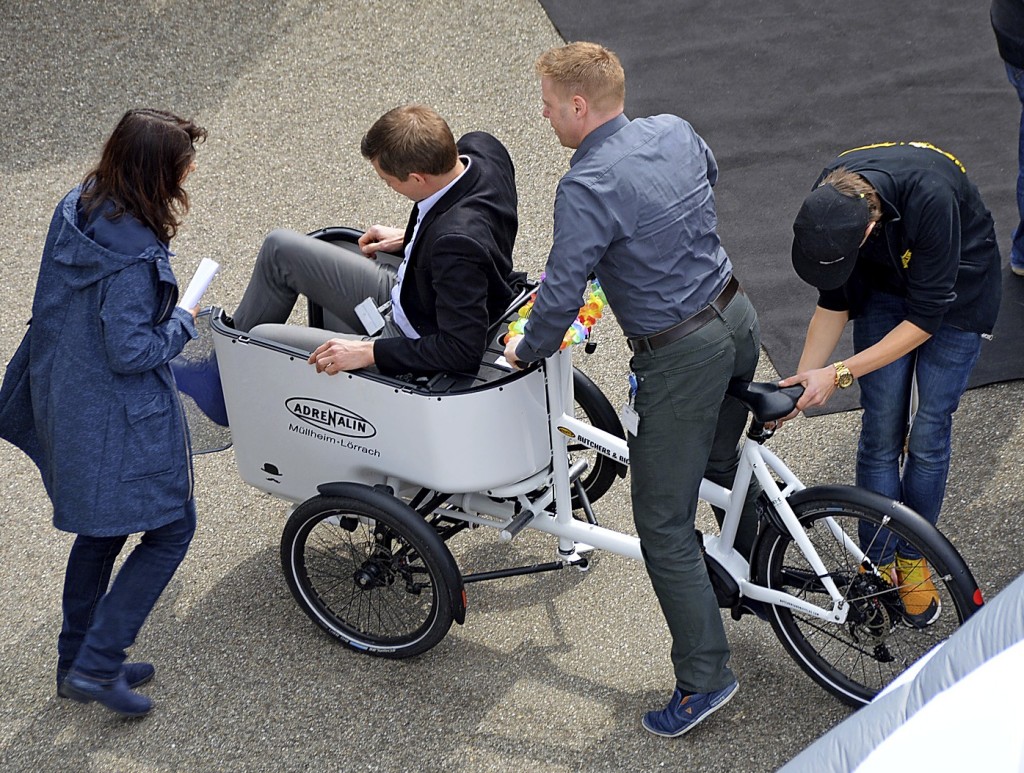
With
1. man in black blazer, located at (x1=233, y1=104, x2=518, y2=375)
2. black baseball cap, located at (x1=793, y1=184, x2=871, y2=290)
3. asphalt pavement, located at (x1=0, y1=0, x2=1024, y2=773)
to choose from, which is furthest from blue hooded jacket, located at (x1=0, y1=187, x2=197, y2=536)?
black baseball cap, located at (x1=793, y1=184, x2=871, y2=290)

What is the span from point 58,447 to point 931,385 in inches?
93.7

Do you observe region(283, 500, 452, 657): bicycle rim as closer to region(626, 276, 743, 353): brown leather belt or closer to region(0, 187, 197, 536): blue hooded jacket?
region(0, 187, 197, 536): blue hooded jacket

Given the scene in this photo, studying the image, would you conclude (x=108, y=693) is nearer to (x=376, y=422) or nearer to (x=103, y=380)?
(x=103, y=380)

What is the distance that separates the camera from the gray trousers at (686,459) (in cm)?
308

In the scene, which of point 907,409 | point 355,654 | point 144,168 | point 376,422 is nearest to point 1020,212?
point 907,409

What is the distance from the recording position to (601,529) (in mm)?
3633

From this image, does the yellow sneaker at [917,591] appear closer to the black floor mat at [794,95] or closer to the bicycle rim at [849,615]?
the bicycle rim at [849,615]

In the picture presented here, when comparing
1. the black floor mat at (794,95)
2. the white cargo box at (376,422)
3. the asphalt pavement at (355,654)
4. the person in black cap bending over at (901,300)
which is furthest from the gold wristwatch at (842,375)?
the black floor mat at (794,95)

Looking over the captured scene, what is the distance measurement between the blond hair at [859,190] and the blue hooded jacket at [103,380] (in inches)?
66.9

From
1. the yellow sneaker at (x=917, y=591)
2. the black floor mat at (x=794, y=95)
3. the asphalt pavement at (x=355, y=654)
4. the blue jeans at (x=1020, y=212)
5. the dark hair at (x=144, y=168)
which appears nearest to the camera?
the dark hair at (x=144, y=168)

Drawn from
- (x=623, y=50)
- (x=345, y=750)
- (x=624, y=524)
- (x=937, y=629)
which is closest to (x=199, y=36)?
(x=623, y=50)

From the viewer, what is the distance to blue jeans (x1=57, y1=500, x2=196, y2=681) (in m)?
3.41

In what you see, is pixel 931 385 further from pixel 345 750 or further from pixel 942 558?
pixel 345 750

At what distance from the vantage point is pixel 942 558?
10.1ft
